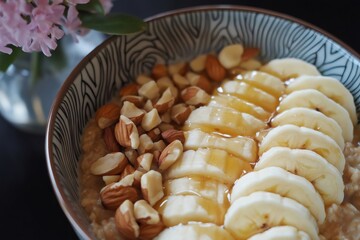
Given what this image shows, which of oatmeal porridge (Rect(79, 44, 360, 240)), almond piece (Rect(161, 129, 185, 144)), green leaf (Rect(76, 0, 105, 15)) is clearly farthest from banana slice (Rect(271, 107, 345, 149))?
green leaf (Rect(76, 0, 105, 15))

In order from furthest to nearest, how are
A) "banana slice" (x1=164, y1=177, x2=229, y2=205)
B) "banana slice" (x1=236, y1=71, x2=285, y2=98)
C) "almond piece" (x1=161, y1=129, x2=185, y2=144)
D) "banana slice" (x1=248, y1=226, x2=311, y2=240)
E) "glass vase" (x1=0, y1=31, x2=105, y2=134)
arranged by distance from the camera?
"glass vase" (x1=0, y1=31, x2=105, y2=134), "banana slice" (x1=236, y1=71, x2=285, y2=98), "almond piece" (x1=161, y1=129, x2=185, y2=144), "banana slice" (x1=164, y1=177, x2=229, y2=205), "banana slice" (x1=248, y1=226, x2=311, y2=240)

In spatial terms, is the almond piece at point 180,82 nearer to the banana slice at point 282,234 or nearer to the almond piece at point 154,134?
the almond piece at point 154,134

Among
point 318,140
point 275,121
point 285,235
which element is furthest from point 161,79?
point 285,235

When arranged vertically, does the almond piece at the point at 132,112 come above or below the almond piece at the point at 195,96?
below

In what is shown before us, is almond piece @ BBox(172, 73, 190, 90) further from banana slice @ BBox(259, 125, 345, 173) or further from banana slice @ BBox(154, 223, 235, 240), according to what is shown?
banana slice @ BBox(154, 223, 235, 240)

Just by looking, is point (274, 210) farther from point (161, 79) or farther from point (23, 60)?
point (23, 60)

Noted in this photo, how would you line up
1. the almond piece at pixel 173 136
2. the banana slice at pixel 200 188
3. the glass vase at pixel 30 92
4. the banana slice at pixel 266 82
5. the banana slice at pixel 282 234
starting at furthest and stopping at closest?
the glass vase at pixel 30 92, the banana slice at pixel 266 82, the almond piece at pixel 173 136, the banana slice at pixel 200 188, the banana slice at pixel 282 234

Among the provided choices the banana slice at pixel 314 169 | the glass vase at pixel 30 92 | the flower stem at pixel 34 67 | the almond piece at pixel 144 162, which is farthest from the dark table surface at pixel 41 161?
the banana slice at pixel 314 169

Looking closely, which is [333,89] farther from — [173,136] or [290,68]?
[173,136]
